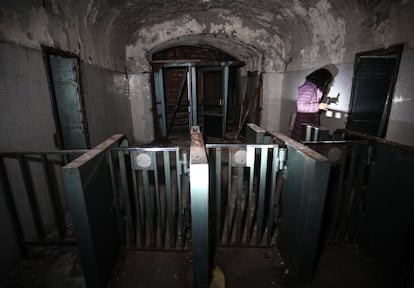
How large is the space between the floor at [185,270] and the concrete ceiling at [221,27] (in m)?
2.17

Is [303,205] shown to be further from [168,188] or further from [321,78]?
[321,78]

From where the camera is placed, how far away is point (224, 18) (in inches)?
195

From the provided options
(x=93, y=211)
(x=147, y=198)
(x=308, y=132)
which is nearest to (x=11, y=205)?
(x=93, y=211)

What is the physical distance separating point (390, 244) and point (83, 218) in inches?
99.4

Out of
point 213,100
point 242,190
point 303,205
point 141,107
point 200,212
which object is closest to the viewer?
point 200,212

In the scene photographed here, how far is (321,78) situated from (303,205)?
279 cm

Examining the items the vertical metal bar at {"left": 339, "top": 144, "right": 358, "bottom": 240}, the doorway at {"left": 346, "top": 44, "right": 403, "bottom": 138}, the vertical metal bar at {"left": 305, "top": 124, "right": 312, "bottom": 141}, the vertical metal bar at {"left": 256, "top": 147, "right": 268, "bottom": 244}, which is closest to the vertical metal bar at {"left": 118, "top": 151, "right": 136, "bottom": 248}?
the vertical metal bar at {"left": 256, "top": 147, "right": 268, "bottom": 244}

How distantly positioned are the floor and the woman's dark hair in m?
2.53

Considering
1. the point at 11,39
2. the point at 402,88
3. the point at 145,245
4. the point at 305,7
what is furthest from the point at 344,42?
the point at 11,39

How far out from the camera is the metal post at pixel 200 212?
140cm

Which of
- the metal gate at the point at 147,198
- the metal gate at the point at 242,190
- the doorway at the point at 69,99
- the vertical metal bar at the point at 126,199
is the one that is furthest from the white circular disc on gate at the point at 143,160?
the doorway at the point at 69,99

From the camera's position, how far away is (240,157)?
1871 mm

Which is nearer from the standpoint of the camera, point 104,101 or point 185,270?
point 185,270

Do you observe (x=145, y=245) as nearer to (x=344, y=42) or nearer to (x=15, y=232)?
(x=15, y=232)
